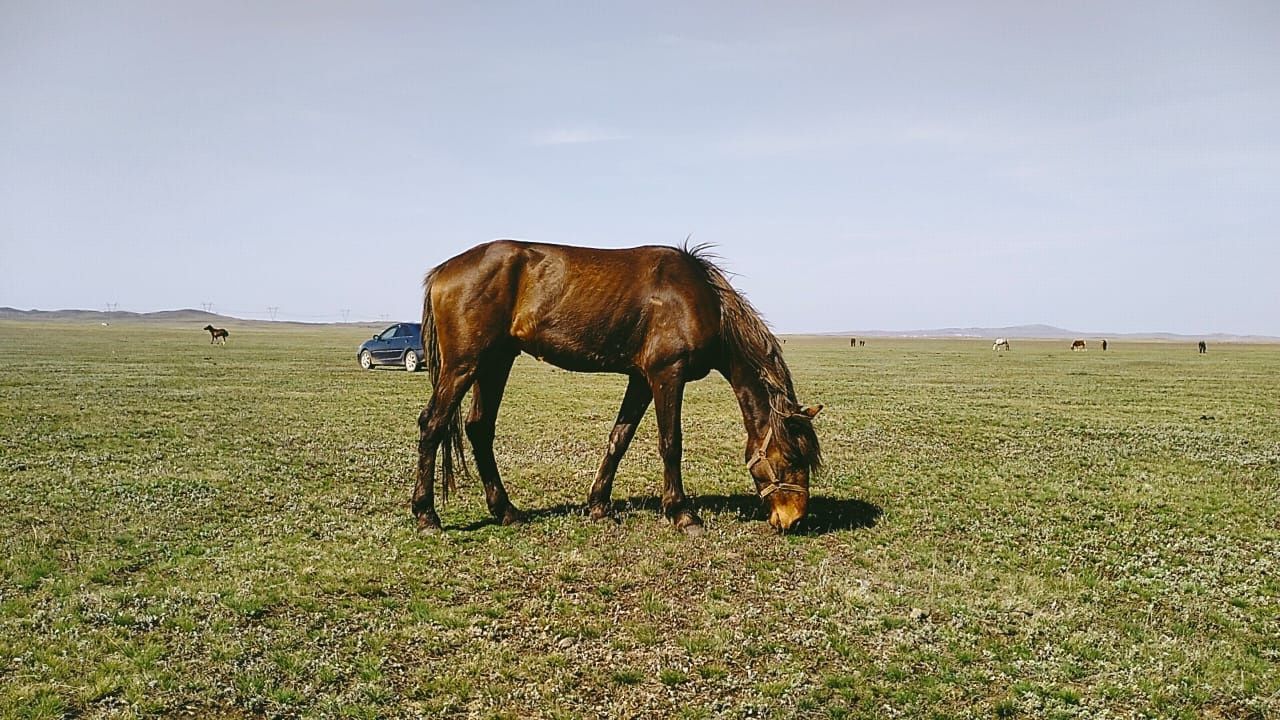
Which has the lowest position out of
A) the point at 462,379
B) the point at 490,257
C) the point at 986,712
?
the point at 986,712

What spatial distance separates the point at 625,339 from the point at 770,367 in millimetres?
1536

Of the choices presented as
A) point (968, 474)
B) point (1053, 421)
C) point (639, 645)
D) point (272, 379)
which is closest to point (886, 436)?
point (968, 474)

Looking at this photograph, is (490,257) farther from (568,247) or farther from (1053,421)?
(1053,421)

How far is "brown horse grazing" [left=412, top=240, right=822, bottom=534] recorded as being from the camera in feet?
26.2

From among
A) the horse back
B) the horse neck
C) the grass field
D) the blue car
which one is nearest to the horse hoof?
the grass field

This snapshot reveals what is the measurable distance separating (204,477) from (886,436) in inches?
476

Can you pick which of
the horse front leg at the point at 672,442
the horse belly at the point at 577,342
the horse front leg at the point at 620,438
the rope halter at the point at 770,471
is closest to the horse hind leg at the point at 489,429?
the horse belly at the point at 577,342

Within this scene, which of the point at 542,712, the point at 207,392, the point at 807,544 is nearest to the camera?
the point at 542,712

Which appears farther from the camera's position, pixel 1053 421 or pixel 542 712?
pixel 1053 421

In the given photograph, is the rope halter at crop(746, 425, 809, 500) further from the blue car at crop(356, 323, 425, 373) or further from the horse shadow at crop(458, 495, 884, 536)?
the blue car at crop(356, 323, 425, 373)

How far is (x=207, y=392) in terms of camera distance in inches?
878

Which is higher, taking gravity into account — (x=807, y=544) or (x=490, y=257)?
(x=490, y=257)

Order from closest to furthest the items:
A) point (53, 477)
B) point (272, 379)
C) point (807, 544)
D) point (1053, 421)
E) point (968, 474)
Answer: point (807, 544) < point (53, 477) < point (968, 474) < point (1053, 421) < point (272, 379)

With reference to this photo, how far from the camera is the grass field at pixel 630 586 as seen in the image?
477cm
